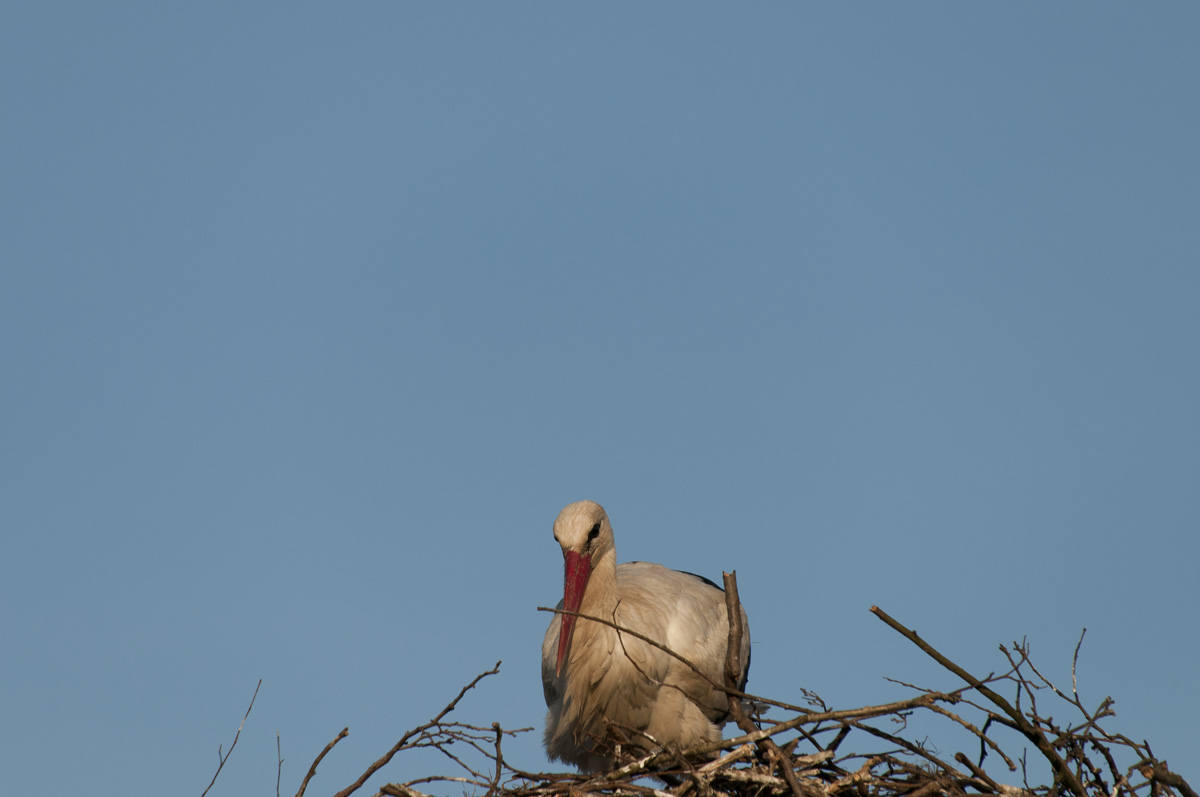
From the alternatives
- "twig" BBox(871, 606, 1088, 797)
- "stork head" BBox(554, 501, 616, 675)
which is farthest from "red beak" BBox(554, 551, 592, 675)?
"twig" BBox(871, 606, 1088, 797)

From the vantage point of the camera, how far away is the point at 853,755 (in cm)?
355

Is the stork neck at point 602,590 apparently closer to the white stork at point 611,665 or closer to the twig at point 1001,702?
the white stork at point 611,665

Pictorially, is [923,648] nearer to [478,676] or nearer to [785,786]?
[785,786]

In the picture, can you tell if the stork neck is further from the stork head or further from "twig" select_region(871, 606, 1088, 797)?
"twig" select_region(871, 606, 1088, 797)

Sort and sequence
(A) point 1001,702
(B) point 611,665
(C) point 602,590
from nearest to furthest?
(A) point 1001,702 < (B) point 611,665 < (C) point 602,590

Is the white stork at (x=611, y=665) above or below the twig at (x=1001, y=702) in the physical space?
above

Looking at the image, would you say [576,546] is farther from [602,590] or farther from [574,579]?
[602,590]

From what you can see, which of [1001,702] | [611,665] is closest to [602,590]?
[611,665]

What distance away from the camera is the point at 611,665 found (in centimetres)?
493

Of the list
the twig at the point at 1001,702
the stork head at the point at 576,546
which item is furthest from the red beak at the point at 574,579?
the twig at the point at 1001,702

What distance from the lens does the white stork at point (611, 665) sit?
4941 millimetres

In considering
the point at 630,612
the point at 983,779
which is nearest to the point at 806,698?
the point at 983,779

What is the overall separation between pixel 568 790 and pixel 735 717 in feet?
2.15

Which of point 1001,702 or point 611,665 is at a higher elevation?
point 611,665
